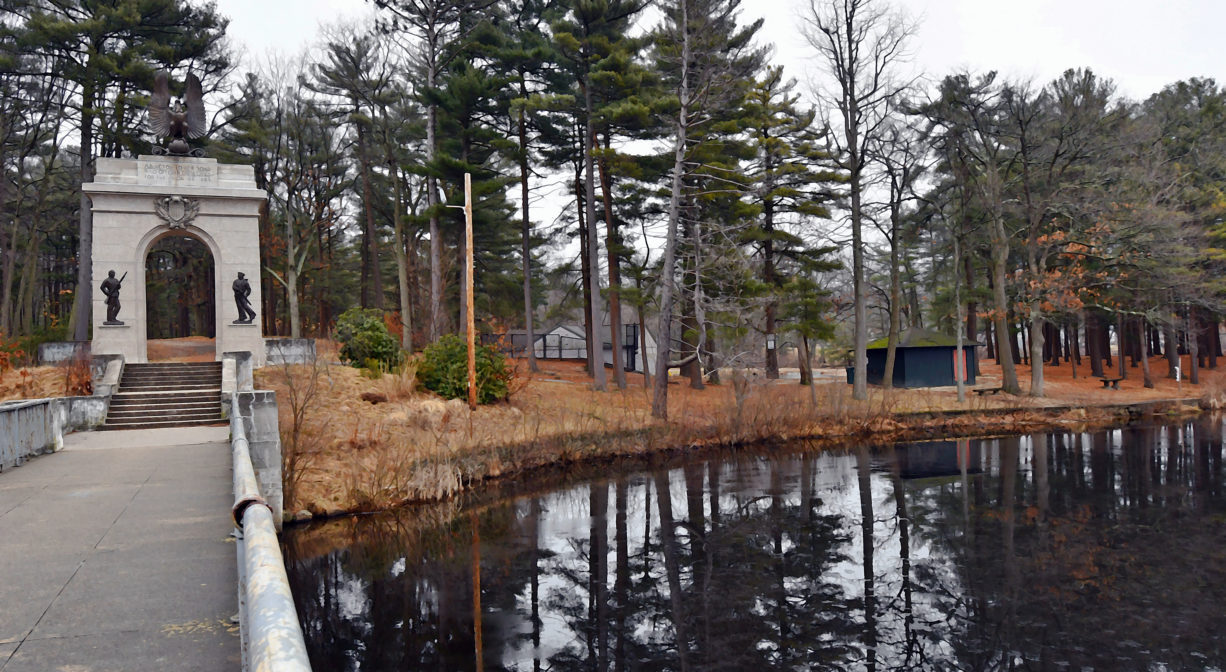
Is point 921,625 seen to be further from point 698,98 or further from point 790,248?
point 790,248

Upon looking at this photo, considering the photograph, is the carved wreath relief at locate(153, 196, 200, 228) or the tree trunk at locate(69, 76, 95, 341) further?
the tree trunk at locate(69, 76, 95, 341)

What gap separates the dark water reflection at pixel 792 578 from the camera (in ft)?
26.0

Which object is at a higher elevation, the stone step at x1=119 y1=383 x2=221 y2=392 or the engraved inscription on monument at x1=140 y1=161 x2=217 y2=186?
the engraved inscription on monument at x1=140 y1=161 x2=217 y2=186

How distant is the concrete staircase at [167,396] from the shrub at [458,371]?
211 inches

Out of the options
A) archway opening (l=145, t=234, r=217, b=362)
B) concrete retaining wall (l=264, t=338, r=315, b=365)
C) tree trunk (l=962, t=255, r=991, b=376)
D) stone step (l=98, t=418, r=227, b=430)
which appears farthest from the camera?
tree trunk (l=962, t=255, r=991, b=376)

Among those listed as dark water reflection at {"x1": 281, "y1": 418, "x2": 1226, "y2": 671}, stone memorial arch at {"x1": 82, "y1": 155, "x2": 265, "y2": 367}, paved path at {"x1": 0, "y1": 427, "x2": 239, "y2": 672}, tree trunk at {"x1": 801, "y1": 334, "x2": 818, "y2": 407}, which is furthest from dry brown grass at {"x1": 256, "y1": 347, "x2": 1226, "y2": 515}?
paved path at {"x1": 0, "y1": 427, "x2": 239, "y2": 672}

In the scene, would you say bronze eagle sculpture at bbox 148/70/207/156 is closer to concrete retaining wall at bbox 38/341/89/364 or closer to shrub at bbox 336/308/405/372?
concrete retaining wall at bbox 38/341/89/364

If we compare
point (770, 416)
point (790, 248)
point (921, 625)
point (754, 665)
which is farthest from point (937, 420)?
point (754, 665)

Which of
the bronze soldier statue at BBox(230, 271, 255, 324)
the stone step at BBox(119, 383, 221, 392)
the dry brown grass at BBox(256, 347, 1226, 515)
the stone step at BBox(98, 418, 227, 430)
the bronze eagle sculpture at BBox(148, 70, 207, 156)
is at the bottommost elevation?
the dry brown grass at BBox(256, 347, 1226, 515)

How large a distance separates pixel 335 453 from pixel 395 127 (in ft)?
72.9

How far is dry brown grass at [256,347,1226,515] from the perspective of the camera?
1499 centimetres

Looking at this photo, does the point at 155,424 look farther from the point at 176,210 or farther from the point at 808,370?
the point at 808,370

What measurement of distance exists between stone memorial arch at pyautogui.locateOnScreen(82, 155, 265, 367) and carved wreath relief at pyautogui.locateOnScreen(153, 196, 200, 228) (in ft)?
0.08

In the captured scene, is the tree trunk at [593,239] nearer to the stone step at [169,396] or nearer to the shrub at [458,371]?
the shrub at [458,371]
